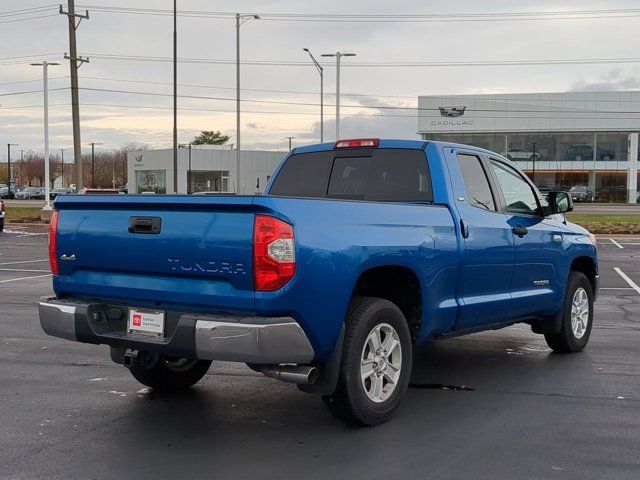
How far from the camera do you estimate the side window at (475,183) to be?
21.6 feet

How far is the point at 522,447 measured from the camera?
502cm

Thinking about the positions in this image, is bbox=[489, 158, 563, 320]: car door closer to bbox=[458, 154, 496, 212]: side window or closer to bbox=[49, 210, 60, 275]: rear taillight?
bbox=[458, 154, 496, 212]: side window

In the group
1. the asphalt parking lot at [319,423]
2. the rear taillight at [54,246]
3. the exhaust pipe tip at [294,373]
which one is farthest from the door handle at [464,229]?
the rear taillight at [54,246]

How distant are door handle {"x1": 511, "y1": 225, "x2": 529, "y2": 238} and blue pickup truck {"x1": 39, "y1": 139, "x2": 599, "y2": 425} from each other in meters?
0.02

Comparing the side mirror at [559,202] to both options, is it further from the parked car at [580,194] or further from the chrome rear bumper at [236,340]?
the parked car at [580,194]

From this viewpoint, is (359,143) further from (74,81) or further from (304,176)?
(74,81)

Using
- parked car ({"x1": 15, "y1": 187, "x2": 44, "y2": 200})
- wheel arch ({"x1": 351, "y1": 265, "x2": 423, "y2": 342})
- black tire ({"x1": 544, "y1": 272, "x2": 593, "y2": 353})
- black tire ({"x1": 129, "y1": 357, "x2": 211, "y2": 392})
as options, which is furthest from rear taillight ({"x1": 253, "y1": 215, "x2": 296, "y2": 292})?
parked car ({"x1": 15, "y1": 187, "x2": 44, "y2": 200})

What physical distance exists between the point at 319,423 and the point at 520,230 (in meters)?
2.62

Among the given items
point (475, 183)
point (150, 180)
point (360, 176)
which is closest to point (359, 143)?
point (360, 176)

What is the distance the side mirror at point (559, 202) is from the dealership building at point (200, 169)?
70.1m

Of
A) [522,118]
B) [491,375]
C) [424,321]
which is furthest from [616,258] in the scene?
[522,118]

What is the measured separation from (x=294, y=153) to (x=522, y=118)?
255ft

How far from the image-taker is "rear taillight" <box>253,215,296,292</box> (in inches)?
183

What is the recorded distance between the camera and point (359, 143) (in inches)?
270
